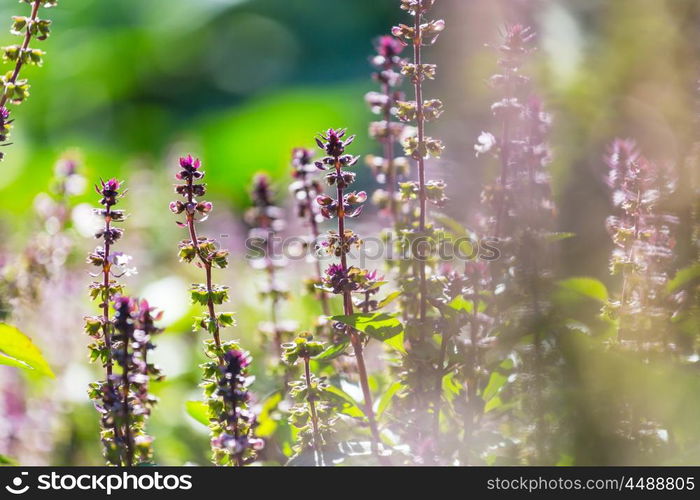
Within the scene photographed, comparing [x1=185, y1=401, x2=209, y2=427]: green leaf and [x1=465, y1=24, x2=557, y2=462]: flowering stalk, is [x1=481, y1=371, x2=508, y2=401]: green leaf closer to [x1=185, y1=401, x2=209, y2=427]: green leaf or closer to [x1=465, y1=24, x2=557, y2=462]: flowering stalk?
[x1=465, y1=24, x2=557, y2=462]: flowering stalk

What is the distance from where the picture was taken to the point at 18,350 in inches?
58.9

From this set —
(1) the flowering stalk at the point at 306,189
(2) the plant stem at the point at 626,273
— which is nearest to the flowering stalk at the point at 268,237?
(1) the flowering stalk at the point at 306,189

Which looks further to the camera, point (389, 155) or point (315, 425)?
point (389, 155)

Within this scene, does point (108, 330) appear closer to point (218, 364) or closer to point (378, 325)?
point (218, 364)

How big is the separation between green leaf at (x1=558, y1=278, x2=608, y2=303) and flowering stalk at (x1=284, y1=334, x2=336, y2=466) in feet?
1.91

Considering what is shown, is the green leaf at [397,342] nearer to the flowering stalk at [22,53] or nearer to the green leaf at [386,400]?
the green leaf at [386,400]

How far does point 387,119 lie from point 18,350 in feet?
3.31

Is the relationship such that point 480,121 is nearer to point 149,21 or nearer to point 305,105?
point 305,105

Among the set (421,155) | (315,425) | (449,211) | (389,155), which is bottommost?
(315,425)

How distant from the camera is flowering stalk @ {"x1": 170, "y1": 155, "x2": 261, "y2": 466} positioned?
1388 mm

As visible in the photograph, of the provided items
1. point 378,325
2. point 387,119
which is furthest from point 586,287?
point 387,119

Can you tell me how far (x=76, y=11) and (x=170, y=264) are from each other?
6.58 meters

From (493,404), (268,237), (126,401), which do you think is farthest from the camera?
(268,237)

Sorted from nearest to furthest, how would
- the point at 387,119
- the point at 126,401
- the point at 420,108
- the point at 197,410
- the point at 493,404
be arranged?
the point at 126,401 → the point at 420,108 → the point at 493,404 → the point at 197,410 → the point at 387,119
